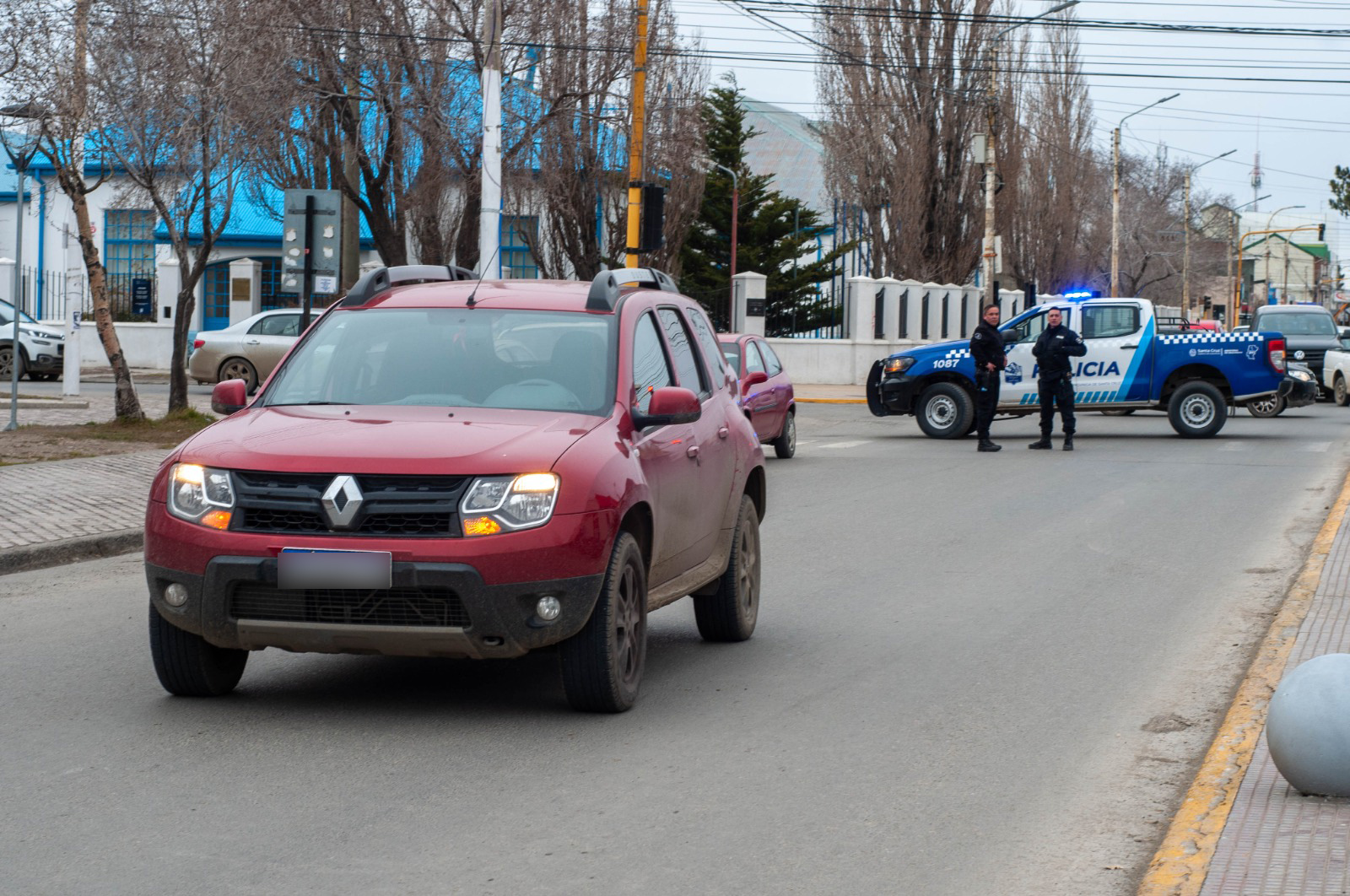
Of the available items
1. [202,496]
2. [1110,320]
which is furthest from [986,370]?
[202,496]

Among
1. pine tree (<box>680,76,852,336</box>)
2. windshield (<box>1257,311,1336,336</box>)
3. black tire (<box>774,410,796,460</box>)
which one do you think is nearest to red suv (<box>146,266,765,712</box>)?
black tire (<box>774,410,796,460</box>)

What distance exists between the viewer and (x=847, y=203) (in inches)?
1914

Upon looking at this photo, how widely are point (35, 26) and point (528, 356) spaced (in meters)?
13.8

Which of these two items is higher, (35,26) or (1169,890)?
(35,26)

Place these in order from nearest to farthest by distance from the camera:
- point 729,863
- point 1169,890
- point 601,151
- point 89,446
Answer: point 1169,890 → point 729,863 → point 89,446 → point 601,151

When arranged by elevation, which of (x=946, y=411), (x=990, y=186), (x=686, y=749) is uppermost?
(x=990, y=186)

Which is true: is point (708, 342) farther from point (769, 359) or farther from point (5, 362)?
point (5, 362)

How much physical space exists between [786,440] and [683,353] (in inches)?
480

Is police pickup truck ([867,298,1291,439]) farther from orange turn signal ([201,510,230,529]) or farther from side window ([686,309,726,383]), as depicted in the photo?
orange turn signal ([201,510,230,529])

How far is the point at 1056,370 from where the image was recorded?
21.0 metres

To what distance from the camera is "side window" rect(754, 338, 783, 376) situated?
20.3m

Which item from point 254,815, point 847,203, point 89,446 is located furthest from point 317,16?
point 847,203

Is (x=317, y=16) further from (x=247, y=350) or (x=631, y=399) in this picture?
(x=631, y=399)

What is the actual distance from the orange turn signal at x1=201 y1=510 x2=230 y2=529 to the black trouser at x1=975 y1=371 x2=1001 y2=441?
625 inches
